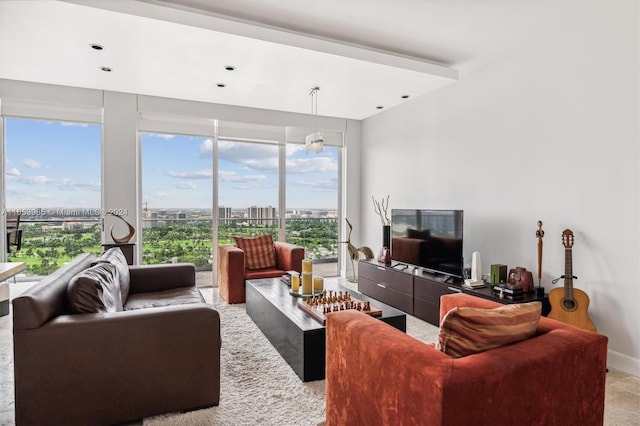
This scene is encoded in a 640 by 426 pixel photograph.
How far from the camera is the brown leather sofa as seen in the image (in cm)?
183

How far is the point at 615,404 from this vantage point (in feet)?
7.52

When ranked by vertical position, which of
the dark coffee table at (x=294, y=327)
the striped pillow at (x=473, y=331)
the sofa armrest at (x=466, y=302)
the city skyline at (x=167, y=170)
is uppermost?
the city skyline at (x=167, y=170)

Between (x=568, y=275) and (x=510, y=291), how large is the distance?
443 mm

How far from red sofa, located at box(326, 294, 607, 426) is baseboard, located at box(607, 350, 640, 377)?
1565mm

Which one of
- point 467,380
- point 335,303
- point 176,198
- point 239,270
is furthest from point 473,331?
point 176,198

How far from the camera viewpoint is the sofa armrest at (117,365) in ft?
6.02

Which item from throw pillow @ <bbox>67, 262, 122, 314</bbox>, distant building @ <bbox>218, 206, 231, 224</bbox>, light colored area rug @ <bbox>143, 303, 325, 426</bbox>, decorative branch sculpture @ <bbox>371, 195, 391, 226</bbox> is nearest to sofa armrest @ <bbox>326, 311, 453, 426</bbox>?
light colored area rug @ <bbox>143, 303, 325, 426</bbox>

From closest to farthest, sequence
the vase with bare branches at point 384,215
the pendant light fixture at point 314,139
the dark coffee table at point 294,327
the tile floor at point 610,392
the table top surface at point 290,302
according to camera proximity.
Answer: the tile floor at point 610,392
the dark coffee table at point 294,327
the table top surface at point 290,302
the pendant light fixture at point 314,139
the vase with bare branches at point 384,215

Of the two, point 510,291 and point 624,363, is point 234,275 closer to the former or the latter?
point 510,291

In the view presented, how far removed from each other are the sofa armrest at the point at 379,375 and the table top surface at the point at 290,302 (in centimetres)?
74

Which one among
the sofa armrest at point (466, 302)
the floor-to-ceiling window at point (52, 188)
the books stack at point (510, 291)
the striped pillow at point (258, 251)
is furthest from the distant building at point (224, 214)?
the sofa armrest at point (466, 302)

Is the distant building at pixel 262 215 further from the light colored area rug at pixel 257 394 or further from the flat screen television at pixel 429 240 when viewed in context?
the light colored area rug at pixel 257 394

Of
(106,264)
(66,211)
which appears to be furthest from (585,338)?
(66,211)

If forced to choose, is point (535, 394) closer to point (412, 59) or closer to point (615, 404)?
point (615, 404)
